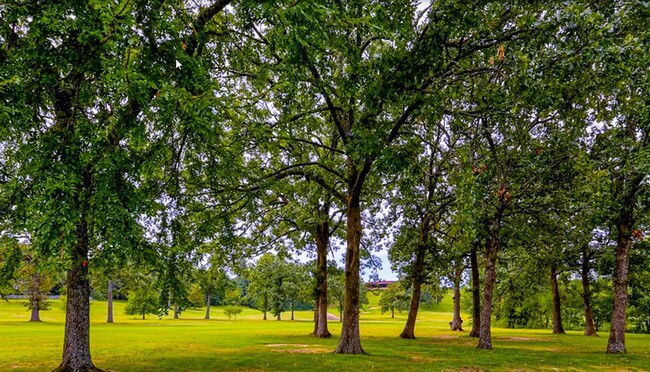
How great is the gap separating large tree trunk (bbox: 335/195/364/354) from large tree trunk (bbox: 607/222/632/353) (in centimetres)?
1208

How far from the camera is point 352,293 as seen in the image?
1733cm

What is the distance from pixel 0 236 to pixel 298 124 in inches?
430

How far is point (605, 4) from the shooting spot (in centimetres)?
825

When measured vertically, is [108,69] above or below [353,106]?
below

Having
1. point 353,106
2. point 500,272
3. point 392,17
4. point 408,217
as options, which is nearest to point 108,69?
point 392,17

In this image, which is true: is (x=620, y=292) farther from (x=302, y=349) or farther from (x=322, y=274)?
(x=322, y=274)

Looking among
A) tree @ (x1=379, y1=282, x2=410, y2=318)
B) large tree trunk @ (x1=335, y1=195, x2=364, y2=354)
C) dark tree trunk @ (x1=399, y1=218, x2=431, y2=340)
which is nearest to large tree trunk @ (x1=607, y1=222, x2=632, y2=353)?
dark tree trunk @ (x1=399, y1=218, x2=431, y2=340)

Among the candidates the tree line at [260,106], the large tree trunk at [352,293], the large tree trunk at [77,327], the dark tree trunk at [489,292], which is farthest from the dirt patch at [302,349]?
the large tree trunk at [77,327]

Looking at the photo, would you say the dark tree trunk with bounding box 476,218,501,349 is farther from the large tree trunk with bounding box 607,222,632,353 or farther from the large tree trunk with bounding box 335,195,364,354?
the large tree trunk with bounding box 335,195,364,354

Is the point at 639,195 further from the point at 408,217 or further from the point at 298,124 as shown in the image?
the point at 298,124

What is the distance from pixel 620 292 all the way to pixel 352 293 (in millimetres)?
12534

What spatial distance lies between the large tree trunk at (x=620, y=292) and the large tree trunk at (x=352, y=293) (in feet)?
39.6

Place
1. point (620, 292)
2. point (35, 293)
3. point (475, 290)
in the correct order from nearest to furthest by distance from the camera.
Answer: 1. point (620, 292)
2. point (475, 290)
3. point (35, 293)

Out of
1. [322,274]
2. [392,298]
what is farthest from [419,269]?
[392,298]
